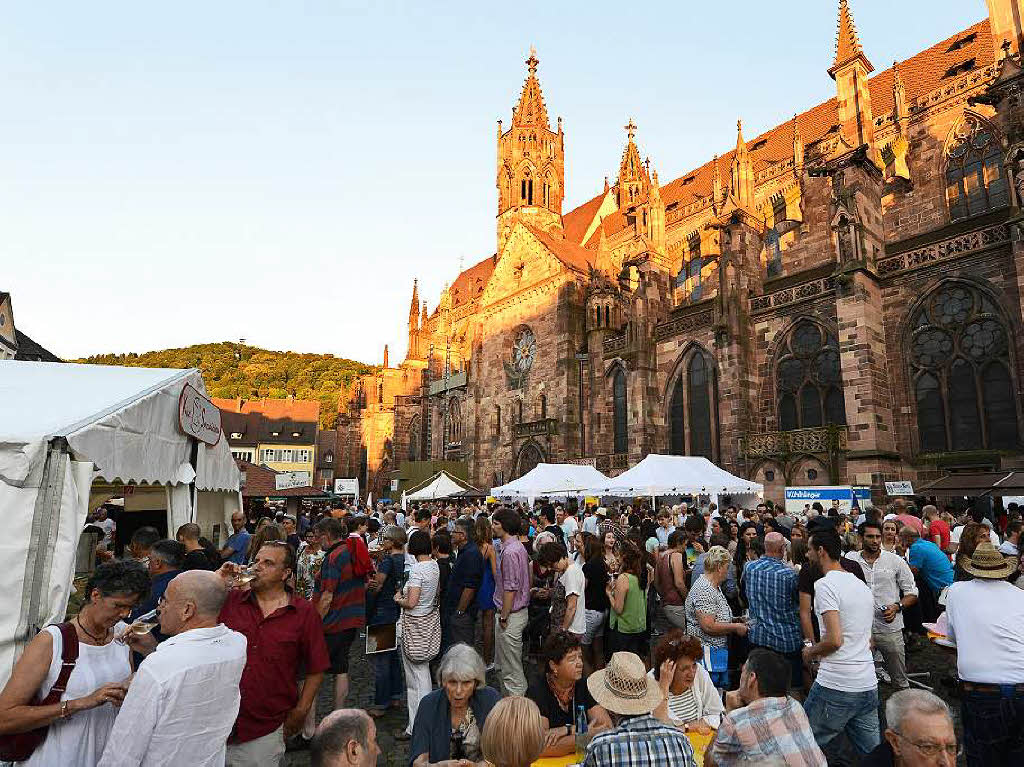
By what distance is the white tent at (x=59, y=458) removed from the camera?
14.9 ft

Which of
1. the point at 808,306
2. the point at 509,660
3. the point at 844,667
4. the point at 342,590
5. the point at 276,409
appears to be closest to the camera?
the point at 844,667

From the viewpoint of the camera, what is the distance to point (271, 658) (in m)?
3.42

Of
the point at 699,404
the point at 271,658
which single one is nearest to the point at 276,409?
the point at 699,404

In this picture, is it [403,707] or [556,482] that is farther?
[556,482]

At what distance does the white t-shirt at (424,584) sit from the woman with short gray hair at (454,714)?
8.63 ft

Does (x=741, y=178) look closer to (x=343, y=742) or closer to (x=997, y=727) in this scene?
(x=997, y=727)

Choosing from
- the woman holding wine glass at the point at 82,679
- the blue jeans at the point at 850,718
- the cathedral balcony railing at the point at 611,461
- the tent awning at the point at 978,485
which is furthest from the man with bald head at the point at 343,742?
the cathedral balcony railing at the point at 611,461

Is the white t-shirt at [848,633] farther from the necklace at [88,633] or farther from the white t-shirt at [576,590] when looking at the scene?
the necklace at [88,633]

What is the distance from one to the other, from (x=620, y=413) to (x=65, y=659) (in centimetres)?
2829

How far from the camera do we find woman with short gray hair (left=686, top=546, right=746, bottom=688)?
5492 millimetres

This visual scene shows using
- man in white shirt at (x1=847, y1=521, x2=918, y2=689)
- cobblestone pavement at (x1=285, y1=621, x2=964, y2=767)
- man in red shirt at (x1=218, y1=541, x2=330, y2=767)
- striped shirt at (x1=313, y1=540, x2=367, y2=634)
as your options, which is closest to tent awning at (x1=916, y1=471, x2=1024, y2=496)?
cobblestone pavement at (x1=285, y1=621, x2=964, y2=767)

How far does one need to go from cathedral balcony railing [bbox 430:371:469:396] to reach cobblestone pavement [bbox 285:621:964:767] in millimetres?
34233

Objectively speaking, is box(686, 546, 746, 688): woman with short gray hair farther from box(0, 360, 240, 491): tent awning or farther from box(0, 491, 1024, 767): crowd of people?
box(0, 360, 240, 491): tent awning

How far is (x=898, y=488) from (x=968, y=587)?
13104 millimetres
